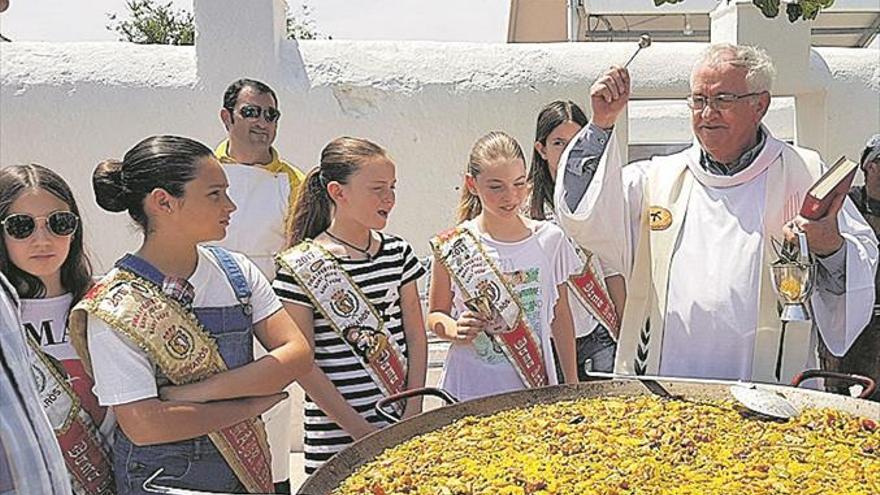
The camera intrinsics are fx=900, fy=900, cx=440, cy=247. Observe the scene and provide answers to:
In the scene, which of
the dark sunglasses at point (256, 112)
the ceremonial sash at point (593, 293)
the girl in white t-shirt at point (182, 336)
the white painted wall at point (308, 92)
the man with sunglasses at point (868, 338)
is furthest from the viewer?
the white painted wall at point (308, 92)

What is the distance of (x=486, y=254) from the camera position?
3191 mm

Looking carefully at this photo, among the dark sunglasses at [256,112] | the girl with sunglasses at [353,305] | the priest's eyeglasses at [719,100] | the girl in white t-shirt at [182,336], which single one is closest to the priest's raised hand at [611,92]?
the priest's eyeglasses at [719,100]

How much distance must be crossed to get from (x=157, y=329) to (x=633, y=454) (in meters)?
1.21

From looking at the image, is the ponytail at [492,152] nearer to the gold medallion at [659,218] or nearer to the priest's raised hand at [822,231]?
the gold medallion at [659,218]

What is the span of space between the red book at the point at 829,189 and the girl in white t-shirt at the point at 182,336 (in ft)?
4.78

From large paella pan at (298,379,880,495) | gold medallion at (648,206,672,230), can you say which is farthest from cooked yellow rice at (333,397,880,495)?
gold medallion at (648,206,672,230)

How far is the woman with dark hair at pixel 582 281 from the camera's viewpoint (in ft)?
12.2

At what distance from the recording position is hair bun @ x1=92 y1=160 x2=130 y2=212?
8.04 feet

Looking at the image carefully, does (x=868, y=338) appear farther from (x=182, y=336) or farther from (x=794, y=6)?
(x=182, y=336)

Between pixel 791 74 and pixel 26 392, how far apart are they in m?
7.62

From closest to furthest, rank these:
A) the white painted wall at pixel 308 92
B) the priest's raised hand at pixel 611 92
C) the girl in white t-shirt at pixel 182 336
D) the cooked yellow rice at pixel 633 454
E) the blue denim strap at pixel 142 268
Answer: the cooked yellow rice at pixel 633 454
the girl in white t-shirt at pixel 182 336
the blue denim strap at pixel 142 268
the priest's raised hand at pixel 611 92
the white painted wall at pixel 308 92

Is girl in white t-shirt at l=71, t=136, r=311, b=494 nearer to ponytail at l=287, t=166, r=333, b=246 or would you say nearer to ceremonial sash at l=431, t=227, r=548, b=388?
ponytail at l=287, t=166, r=333, b=246

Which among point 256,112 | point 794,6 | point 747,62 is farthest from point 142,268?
point 256,112

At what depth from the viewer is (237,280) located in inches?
98.6
